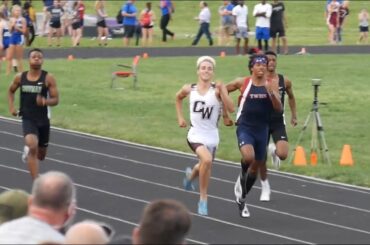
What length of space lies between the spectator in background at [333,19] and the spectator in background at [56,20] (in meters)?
9.39

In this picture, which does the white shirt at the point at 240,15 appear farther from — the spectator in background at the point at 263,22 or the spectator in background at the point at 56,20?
the spectator in background at the point at 56,20

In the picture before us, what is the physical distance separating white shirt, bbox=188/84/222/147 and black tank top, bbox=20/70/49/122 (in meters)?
2.31

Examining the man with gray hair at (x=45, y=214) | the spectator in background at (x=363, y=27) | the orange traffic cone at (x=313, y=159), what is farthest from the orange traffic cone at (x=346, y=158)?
the spectator in background at (x=363, y=27)

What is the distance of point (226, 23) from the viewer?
1658 inches

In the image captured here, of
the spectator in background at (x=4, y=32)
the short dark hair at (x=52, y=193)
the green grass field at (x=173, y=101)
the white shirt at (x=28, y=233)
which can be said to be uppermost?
the short dark hair at (x=52, y=193)


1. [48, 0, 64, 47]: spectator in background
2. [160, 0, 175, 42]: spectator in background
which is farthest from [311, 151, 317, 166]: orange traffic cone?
[160, 0, 175, 42]: spectator in background

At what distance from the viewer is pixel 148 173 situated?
17.0 m

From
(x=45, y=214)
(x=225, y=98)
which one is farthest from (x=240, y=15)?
(x=45, y=214)

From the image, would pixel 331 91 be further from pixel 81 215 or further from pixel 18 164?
pixel 81 215

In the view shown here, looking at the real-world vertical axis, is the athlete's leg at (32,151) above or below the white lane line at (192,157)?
above

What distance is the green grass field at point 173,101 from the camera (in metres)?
19.8

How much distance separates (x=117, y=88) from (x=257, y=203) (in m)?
13.7

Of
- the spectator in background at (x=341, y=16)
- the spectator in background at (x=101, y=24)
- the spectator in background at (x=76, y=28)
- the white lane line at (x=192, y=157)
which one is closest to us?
the white lane line at (x=192, y=157)

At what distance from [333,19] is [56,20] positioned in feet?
31.3
